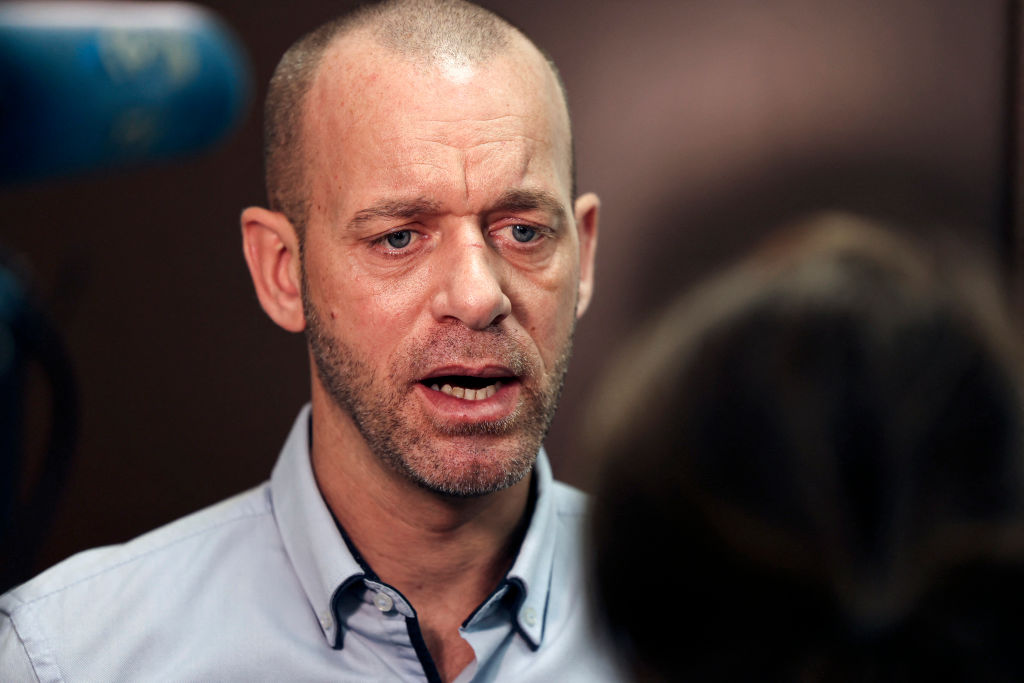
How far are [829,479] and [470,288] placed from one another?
573 mm

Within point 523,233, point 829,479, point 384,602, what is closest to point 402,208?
point 523,233

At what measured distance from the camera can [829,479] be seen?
43 cm

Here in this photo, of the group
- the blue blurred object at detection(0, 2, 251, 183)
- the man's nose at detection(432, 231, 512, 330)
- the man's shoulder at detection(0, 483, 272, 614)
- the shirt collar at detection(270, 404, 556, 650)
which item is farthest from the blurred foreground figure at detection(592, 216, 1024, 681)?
the man's shoulder at detection(0, 483, 272, 614)

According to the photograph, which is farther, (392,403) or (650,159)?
(650,159)

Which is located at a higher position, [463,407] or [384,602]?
[463,407]

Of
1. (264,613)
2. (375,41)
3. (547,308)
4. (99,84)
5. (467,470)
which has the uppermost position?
(99,84)

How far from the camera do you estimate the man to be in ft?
3.30

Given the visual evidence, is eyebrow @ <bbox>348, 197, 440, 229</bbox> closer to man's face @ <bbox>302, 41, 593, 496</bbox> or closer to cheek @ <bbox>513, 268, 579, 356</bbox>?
man's face @ <bbox>302, 41, 593, 496</bbox>

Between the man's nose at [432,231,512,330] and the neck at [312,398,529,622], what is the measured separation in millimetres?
203

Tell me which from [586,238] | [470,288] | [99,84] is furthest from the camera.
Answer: [586,238]

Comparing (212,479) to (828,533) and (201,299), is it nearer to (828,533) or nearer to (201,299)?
(201,299)

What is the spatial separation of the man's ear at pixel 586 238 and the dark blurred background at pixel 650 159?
45 millimetres

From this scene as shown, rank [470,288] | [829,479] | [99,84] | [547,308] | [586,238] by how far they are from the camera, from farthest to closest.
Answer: [586,238] → [547,308] → [470,288] → [829,479] → [99,84]

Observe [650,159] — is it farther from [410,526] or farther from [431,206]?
[410,526]
